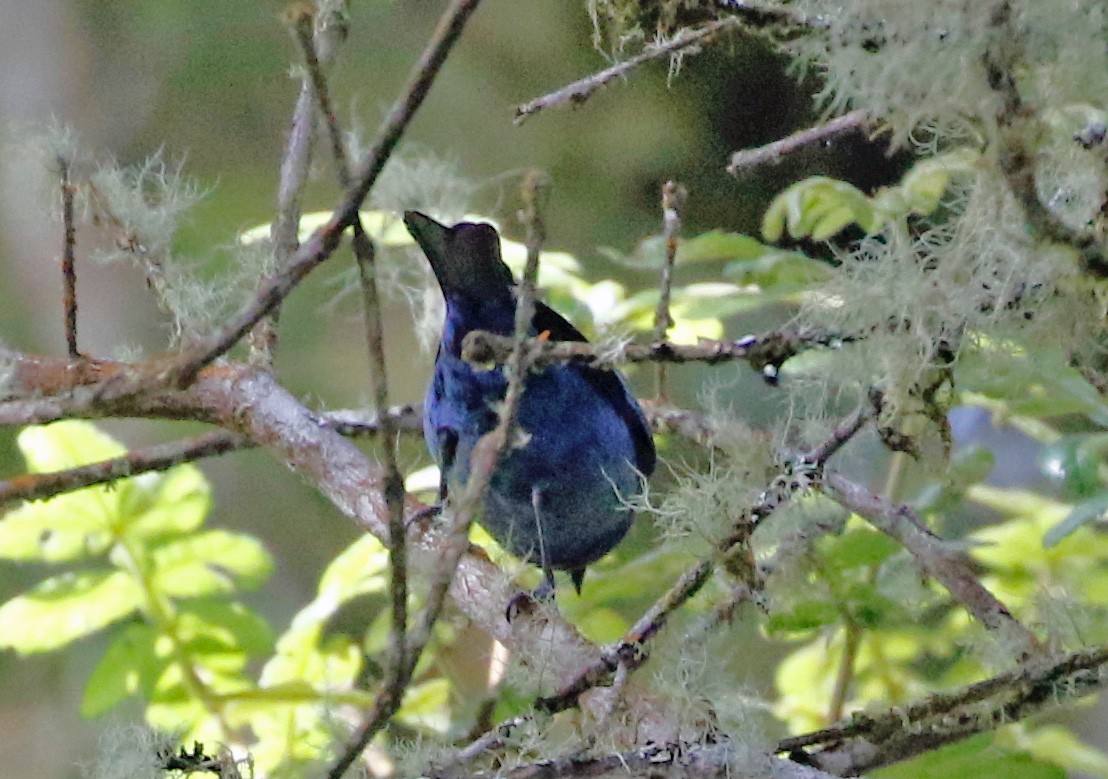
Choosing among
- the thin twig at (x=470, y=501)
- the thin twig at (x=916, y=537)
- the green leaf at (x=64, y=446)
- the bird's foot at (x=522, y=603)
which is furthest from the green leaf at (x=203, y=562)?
the thin twig at (x=470, y=501)

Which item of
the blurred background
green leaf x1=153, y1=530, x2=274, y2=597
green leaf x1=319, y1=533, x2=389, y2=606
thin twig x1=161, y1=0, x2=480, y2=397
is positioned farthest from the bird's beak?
the blurred background

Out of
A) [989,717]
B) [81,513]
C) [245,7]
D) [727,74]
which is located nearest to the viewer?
[989,717]

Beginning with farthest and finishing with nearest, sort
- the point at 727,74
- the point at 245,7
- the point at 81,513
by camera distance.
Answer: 1. the point at 245,7
2. the point at 727,74
3. the point at 81,513

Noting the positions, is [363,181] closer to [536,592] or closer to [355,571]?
[536,592]

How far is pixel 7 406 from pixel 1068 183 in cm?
66

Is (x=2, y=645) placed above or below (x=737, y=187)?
below

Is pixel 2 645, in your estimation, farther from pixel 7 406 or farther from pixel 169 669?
pixel 7 406

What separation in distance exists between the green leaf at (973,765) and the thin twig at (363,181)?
560mm

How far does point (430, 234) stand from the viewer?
0.74 m

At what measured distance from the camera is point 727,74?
1.66 meters

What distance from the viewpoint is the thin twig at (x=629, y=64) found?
587 mm

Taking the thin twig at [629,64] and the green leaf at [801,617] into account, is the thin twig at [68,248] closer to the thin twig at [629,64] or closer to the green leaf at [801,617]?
the thin twig at [629,64]

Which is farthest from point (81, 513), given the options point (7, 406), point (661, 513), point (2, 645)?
point (661, 513)

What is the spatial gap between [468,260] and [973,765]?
499 mm
